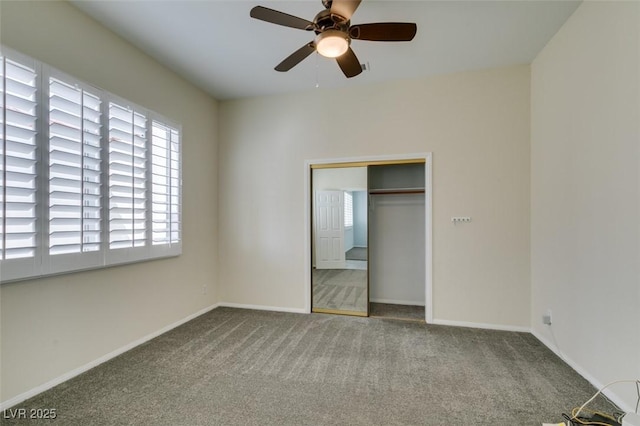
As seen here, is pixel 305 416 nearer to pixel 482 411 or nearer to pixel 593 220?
pixel 482 411

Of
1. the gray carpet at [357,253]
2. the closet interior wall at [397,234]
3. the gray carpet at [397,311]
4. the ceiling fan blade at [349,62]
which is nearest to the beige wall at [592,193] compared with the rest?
the gray carpet at [397,311]

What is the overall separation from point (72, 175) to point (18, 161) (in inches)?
13.6

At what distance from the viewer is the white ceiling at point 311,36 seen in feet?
7.75

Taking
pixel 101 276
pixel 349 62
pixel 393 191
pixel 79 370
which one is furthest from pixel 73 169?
pixel 393 191

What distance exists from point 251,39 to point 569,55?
298 centimetres

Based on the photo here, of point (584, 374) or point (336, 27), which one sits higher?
point (336, 27)

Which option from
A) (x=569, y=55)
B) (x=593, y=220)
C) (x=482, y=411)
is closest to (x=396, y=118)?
(x=569, y=55)

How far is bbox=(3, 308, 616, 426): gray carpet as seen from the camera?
73.8 inches

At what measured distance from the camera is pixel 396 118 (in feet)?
11.9

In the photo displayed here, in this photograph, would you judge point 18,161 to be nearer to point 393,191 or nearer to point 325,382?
point 325,382

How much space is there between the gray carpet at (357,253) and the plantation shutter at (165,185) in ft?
7.39

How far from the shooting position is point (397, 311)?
3938 mm

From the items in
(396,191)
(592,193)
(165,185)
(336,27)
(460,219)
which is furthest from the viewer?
(396,191)

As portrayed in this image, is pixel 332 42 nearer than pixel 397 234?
Yes
